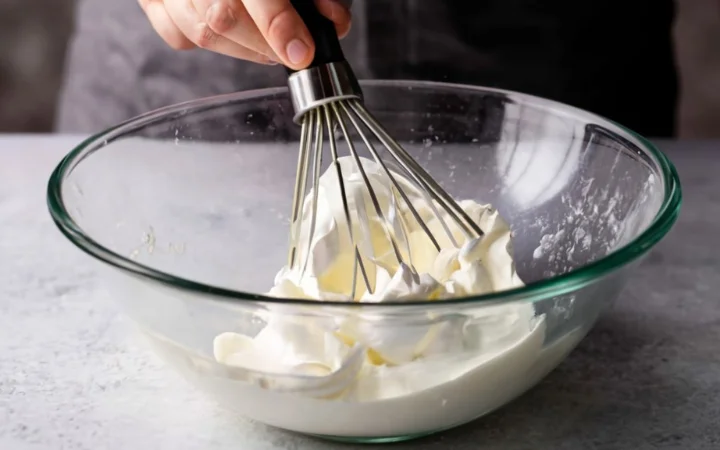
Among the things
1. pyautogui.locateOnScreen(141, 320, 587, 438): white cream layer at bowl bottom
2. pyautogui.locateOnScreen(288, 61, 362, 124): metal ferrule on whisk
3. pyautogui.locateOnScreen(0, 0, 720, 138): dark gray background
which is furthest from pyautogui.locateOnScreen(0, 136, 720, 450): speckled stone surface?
pyautogui.locateOnScreen(0, 0, 720, 138): dark gray background

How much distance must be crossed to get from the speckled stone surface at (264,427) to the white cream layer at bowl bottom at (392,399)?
4 centimetres

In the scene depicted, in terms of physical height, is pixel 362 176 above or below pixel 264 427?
above

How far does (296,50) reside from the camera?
59 centimetres

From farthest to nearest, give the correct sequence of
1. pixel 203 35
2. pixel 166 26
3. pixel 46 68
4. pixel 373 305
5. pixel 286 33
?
pixel 46 68 → pixel 166 26 → pixel 203 35 → pixel 286 33 → pixel 373 305

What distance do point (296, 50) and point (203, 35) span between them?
183 millimetres

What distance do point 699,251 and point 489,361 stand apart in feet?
1.37

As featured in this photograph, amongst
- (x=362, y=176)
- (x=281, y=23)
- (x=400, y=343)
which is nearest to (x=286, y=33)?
(x=281, y=23)

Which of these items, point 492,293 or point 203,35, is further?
point 203,35

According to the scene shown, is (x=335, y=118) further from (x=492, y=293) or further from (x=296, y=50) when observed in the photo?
(x=492, y=293)

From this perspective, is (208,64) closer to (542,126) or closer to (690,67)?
(542,126)

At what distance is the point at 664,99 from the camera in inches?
45.1

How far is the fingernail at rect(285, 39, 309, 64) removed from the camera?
1.93 ft

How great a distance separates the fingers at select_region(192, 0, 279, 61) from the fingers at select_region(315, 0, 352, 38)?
0.05 metres

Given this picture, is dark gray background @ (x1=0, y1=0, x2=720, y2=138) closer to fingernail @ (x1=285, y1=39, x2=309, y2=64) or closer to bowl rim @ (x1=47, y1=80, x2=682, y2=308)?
bowl rim @ (x1=47, y1=80, x2=682, y2=308)
